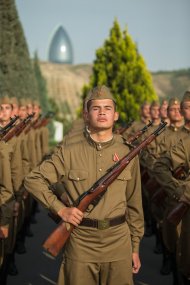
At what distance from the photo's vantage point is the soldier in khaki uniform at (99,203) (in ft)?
11.9

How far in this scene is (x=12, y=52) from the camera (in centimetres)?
1802

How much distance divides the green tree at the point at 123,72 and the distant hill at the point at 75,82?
54.2 metres

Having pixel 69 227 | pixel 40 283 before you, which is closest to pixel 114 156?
pixel 69 227

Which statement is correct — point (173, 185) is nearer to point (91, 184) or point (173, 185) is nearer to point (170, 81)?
point (91, 184)

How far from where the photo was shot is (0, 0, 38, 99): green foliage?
56.2ft

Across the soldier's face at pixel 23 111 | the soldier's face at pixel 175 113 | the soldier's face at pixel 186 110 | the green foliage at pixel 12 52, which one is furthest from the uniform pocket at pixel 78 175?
the green foliage at pixel 12 52

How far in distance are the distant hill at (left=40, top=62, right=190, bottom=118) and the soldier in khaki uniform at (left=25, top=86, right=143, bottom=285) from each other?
72390mm

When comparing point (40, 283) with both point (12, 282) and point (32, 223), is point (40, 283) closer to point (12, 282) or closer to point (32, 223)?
point (12, 282)

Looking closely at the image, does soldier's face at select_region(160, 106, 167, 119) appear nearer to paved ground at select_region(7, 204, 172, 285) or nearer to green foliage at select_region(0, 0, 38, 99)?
paved ground at select_region(7, 204, 172, 285)

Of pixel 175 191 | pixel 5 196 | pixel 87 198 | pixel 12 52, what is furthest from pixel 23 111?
pixel 12 52

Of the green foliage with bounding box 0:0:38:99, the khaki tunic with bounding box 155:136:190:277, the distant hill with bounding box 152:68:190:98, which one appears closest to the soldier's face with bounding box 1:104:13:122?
the khaki tunic with bounding box 155:136:190:277

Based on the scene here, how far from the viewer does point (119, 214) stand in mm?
3707

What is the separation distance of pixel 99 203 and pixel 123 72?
58.9 feet

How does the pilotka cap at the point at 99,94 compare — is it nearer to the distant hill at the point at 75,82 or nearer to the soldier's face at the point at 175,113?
the soldier's face at the point at 175,113
